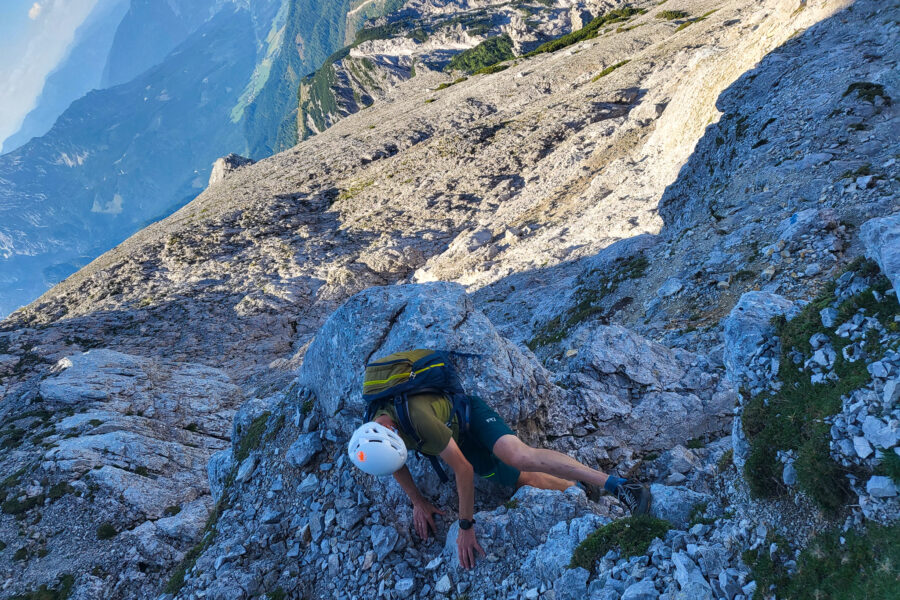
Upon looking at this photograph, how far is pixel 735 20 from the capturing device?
158 feet

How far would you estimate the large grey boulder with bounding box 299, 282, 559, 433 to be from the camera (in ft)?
26.1

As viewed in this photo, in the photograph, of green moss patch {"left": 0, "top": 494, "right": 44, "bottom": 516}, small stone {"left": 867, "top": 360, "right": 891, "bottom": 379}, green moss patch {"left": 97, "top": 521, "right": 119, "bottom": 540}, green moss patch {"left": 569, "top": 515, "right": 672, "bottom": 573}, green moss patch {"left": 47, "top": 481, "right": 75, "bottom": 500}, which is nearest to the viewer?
small stone {"left": 867, "top": 360, "right": 891, "bottom": 379}

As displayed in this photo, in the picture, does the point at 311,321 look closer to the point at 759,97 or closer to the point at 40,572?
the point at 40,572

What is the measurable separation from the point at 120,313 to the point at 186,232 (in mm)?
14042

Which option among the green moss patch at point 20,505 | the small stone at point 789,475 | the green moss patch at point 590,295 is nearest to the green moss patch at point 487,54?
the green moss patch at point 590,295

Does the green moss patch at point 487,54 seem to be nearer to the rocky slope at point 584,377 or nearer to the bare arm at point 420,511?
the rocky slope at point 584,377

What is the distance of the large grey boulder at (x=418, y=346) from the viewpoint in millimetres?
7961

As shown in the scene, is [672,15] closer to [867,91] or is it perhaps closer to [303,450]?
[867,91]

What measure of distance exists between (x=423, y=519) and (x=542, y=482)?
195cm

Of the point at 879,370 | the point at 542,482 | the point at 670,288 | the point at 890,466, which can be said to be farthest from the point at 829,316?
the point at 670,288

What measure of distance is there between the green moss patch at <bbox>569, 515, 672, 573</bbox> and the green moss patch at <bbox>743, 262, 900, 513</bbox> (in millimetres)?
1044

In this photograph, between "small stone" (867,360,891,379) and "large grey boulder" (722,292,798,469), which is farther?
"large grey boulder" (722,292,798,469)

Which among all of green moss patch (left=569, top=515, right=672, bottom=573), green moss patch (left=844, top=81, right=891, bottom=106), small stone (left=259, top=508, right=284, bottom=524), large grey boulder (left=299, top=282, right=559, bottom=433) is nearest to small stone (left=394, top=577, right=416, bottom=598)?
green moss patch (left=569, top=515, right=672, bottom=573)

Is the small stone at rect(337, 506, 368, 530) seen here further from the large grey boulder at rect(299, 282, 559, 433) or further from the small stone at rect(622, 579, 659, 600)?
the small stone at rect(622, 579, 659, 600)
